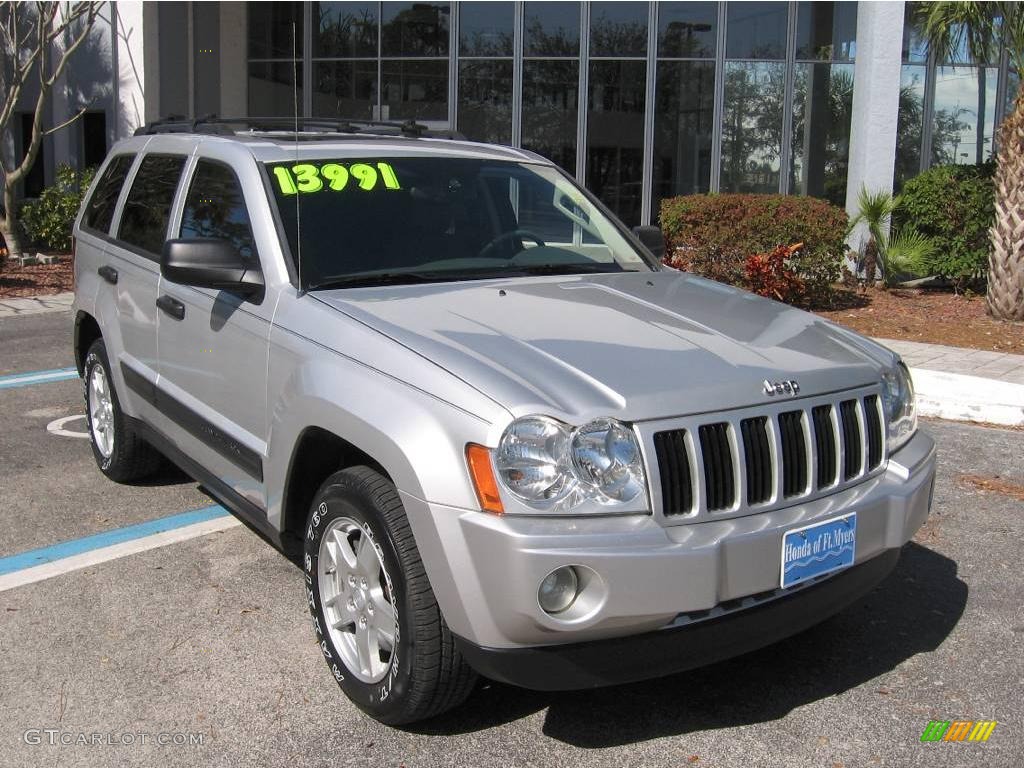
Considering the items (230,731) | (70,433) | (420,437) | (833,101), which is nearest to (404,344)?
(420,437)

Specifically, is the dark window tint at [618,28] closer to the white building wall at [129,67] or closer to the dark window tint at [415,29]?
the dark window tint at [415,29]

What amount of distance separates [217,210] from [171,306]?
18.8 inches

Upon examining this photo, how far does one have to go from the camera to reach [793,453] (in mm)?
3336

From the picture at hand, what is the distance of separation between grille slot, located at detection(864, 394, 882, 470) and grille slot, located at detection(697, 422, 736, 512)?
676 millimetres

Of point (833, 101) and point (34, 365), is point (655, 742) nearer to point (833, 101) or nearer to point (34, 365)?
point (34, 365)

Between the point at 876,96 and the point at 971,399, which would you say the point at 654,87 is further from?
the point at 971,399

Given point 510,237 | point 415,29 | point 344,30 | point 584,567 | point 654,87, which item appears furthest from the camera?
point 344,30

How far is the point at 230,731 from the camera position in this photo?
342 cm

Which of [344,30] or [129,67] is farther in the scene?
[344,30]

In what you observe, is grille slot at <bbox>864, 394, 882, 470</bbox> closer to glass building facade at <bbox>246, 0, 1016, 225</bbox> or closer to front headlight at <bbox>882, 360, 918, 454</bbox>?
front headlight at <bbox>882, 360, 918, 454</bbox>

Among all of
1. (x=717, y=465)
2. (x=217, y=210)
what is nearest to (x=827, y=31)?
(x=217, y=210)

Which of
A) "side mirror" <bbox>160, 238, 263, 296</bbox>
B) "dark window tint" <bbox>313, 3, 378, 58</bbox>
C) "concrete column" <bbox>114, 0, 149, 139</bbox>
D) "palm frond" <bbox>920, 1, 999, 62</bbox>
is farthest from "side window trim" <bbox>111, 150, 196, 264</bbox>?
"dark window tint" <bbox>313, 3, 378, 58</bbox>

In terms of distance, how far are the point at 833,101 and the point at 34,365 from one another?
13.2 m

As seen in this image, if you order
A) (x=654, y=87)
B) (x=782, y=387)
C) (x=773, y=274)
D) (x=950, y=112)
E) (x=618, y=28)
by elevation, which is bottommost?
(x=773, y=274)
